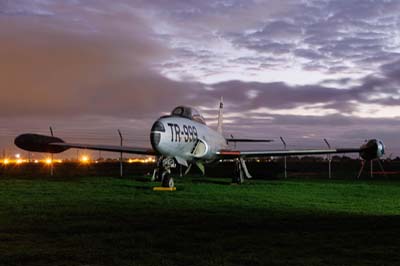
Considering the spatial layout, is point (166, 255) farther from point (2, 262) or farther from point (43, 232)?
point (43, 232)

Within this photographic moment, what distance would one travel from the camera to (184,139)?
24.8 m

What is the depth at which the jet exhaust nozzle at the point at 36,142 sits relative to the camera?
30812 mm

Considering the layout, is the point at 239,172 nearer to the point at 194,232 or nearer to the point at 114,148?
the point at 114,148

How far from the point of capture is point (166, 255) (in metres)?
8.16

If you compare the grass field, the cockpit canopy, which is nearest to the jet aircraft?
the cockpit canopy

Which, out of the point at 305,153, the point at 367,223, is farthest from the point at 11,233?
the point at 305,153

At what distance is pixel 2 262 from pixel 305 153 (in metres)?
24.7

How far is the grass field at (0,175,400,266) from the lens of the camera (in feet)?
26.1

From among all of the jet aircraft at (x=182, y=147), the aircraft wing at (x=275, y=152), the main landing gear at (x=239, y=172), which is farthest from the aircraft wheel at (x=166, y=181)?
the main landing gear at (x=239, y=172)

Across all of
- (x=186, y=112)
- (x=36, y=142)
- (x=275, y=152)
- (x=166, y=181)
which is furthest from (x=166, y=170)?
(x=36, y=142)

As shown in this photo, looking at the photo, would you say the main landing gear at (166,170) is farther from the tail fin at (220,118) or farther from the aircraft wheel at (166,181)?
the tail fin at (220,118)

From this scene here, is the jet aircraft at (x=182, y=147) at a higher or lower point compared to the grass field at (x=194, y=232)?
higher

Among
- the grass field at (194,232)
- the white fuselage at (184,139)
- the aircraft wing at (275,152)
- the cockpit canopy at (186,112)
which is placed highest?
the cockpit canopy at (186,112)

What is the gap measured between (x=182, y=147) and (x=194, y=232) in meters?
14.3
